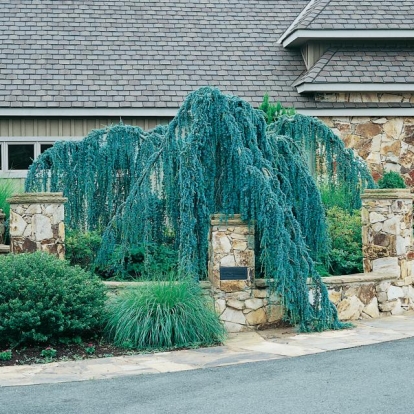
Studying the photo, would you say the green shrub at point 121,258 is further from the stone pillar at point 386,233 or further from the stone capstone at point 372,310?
the stone pillar at point 386,233

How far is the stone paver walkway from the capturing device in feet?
27.3

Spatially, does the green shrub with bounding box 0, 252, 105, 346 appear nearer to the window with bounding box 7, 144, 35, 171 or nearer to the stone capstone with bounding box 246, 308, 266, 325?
the stone capstone with bounding box 246, 308, 266, 325

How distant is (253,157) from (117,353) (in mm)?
3391

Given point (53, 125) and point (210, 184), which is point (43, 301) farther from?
point (53, 125)

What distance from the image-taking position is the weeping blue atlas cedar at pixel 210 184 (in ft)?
35.5

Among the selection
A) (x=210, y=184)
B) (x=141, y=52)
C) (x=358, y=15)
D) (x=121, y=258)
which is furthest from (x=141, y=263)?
(x=358, y=15)

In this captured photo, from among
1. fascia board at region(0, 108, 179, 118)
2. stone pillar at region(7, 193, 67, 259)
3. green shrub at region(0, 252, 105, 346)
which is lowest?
green shrub at region(0, 252, 105, 346)

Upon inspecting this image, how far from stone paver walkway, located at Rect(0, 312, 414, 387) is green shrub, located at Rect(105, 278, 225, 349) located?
325mm

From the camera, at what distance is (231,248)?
36.0 ft

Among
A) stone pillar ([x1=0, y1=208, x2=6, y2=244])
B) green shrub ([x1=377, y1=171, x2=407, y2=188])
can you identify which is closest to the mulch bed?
stone pillar ([x1=0, y1=208, x2=6, y2=244])

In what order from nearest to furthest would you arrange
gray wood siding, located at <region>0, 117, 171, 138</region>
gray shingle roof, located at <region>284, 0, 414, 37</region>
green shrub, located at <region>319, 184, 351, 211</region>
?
1. green shrub, located at <region>319, 184, 351, 211</region>
2. gray wood siding, located at <region>0, 117, 171, 138</region>
3. gray shingle roof, located at <region>284, 0, 414, 37</region>

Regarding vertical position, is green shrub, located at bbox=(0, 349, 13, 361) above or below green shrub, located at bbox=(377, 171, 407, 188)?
below

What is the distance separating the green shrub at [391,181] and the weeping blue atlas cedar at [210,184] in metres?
2.76

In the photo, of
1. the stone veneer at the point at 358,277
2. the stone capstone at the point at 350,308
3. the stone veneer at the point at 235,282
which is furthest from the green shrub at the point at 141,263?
the stone capstone at the point at 350,308
